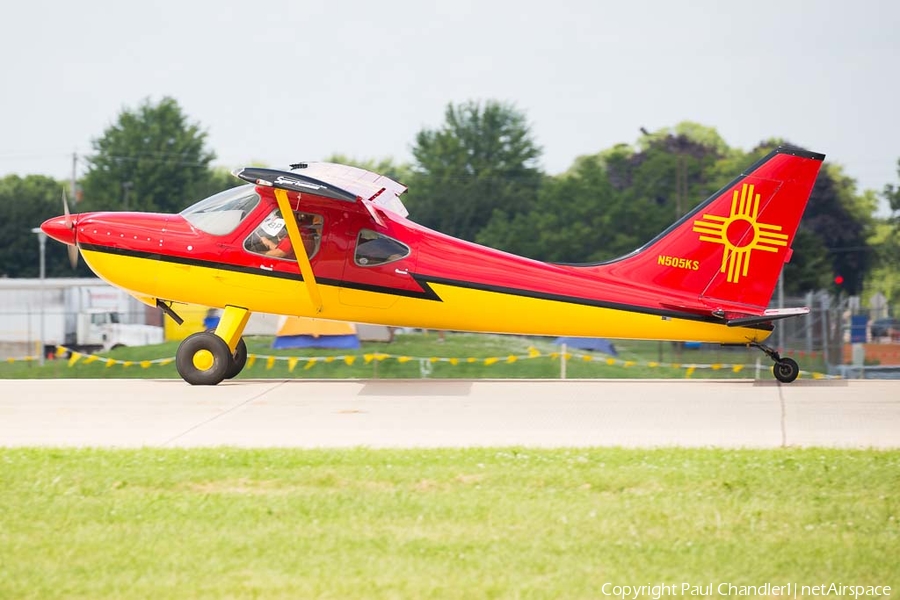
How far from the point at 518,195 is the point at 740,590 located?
262ft

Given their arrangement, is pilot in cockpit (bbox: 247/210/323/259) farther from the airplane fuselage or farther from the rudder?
the rudder

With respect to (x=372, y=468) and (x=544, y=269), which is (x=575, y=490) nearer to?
(x=372, y=468)

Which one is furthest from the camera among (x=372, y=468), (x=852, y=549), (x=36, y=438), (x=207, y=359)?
(x=207, y=359)

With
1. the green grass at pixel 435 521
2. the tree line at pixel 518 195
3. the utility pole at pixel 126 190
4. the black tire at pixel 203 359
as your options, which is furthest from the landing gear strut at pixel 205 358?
the utility pole at pixel 126 190

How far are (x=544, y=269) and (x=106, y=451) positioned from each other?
6.87 metres

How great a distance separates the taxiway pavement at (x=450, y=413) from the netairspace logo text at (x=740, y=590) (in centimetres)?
388

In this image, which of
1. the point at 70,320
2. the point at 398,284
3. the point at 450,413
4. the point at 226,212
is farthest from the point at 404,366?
the point at 450,413

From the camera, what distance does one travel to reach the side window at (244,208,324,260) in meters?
14.1

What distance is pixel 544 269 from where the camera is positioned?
47.7ft

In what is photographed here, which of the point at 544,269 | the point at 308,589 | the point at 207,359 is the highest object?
the point at 544,269

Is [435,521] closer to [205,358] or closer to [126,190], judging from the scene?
[205,358]

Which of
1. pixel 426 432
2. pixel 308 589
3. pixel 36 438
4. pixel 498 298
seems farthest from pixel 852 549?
pixel 498 298

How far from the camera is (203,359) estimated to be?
562 inches

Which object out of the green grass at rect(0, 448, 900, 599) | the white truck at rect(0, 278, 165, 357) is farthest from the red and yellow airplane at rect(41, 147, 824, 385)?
the white truck at rect(0, 278, 165, 357)
